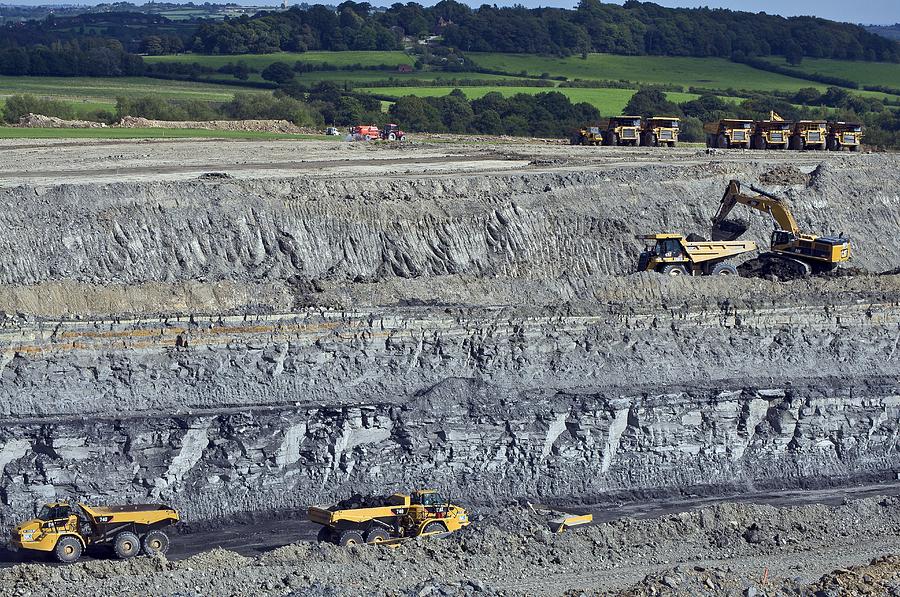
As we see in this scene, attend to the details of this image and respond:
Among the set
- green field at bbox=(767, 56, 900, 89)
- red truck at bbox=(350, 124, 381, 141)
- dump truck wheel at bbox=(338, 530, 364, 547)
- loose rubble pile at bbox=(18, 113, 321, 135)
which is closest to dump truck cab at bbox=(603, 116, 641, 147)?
red truck at bbox=(350, 124, 381, 141)

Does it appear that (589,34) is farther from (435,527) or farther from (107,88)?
(435,527)

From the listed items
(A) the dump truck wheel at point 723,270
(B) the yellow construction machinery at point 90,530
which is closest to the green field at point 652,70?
(A) the dump truck wheel at point 723,270

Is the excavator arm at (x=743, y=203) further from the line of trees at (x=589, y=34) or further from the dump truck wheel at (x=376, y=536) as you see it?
the line of trees at (x=589, y=34)

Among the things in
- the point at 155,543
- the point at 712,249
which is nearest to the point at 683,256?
the point at 712,249

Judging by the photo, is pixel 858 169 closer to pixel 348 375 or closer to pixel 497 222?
pixel 497 222

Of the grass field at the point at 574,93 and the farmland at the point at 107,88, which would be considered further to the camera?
the farmland at the point at 107,88

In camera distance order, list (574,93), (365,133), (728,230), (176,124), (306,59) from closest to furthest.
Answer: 1. (728,230)
2. (365,133)
3. (176,124)
4. (574,93)
5. (306,59)
